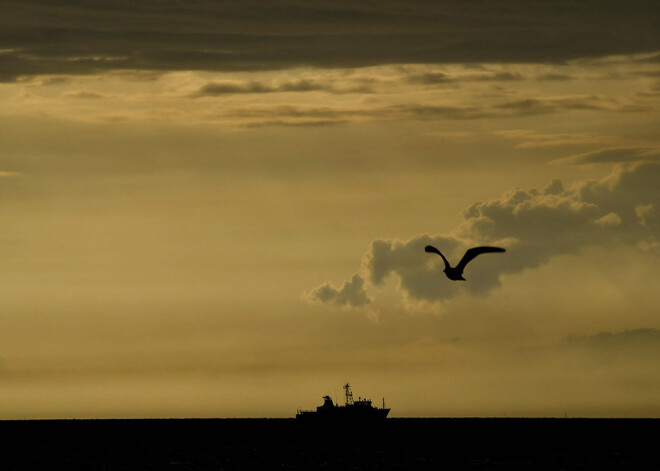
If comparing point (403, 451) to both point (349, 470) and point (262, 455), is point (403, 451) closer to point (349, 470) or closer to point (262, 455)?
point (262, 455)

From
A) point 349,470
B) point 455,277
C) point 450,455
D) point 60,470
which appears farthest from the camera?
point 450,455

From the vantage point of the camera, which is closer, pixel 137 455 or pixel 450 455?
pixel 450 455

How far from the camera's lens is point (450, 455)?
180m

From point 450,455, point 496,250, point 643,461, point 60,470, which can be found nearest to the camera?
point 496,250

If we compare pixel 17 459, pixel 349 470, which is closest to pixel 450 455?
pixel 349 470

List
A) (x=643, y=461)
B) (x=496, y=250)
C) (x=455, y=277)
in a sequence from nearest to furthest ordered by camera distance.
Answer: (x=496, y=250)
(x=455, y=277)
(x=643, y=461)

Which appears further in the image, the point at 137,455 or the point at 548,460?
the point at 137,455

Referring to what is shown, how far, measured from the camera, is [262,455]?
18862 cm

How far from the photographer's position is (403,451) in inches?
7776

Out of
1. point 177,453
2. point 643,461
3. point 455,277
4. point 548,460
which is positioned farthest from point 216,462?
point 455,277

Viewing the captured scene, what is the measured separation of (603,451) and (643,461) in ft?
114

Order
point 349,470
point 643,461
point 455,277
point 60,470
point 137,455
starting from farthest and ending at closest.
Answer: point 137,455, point 643,461, point 60,470, point 349,470, point 455,277

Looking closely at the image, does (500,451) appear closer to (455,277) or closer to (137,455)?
(137,455)

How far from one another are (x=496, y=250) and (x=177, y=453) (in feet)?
515
